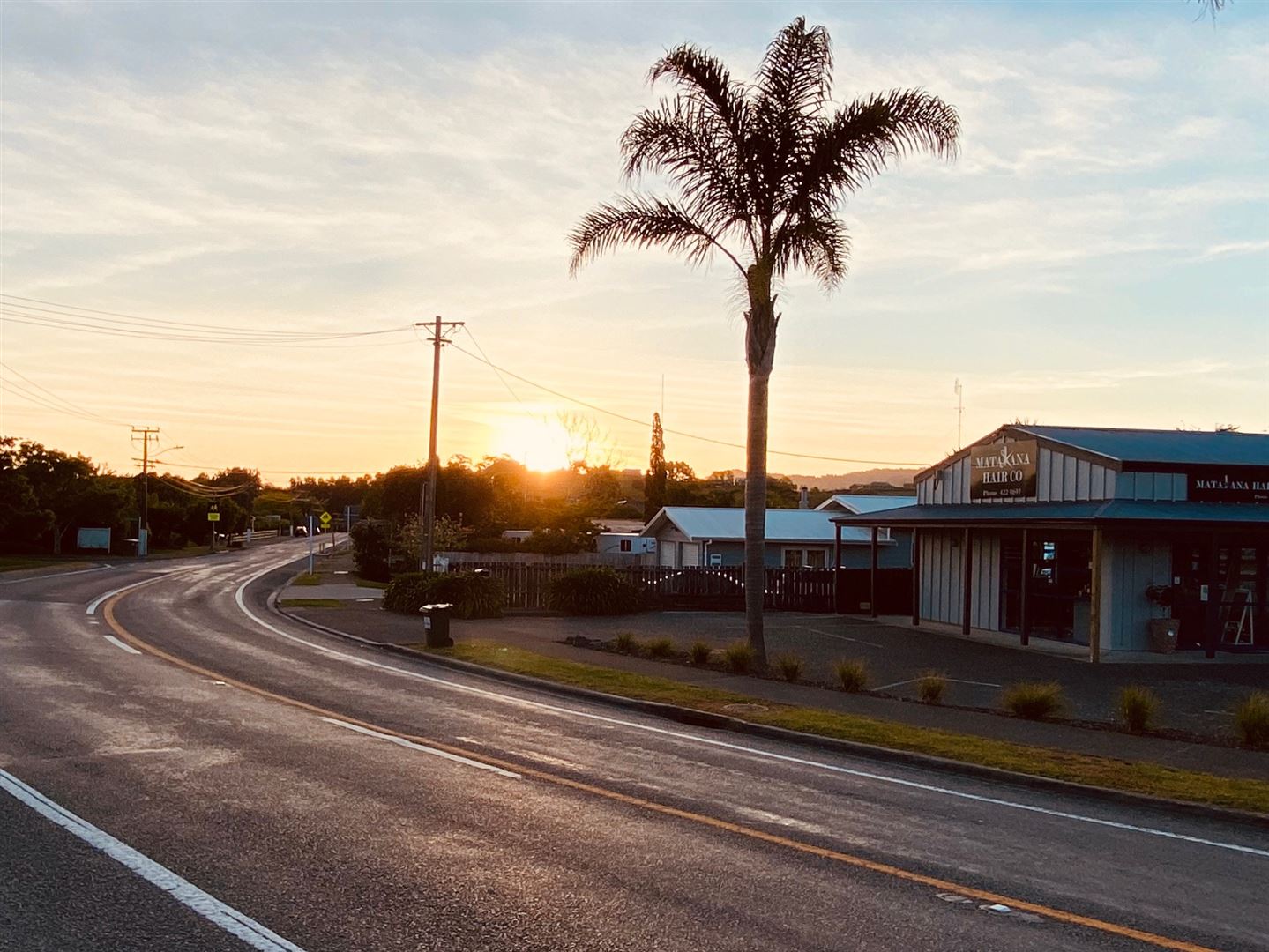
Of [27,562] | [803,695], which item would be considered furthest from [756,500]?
[27,562]

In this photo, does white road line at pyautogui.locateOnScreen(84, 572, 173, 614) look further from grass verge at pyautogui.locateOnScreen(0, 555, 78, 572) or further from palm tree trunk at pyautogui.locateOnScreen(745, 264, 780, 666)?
palm tree trunk at pyautogui.locateOnScreen(745, 264, 780, 666)

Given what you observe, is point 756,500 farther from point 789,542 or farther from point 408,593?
point 789,542

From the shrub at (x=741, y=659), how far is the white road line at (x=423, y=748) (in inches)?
329

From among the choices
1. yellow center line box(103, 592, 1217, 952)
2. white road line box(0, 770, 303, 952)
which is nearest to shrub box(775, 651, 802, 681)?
yellow center line box(103, 592, 1217, 952)

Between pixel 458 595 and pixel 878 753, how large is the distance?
1939cm

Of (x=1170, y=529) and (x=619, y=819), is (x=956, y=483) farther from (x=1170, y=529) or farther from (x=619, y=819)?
(x=619, y=819)

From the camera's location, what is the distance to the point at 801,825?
9.10m

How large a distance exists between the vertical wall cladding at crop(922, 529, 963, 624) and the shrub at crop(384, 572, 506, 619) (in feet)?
38.4

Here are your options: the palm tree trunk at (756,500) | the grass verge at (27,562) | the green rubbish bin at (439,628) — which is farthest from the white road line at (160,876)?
the grass verge at (27,562)

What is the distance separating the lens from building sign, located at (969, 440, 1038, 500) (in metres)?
27.3

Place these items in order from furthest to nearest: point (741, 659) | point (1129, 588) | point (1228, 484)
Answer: point (1228, 484)
point (1129, 588)
point (741, 659)

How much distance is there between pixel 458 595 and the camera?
3075 centimetres

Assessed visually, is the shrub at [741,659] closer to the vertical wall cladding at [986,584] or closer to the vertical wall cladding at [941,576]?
the vertical wall cladding at [986,584]

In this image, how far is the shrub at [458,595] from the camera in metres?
30.7
